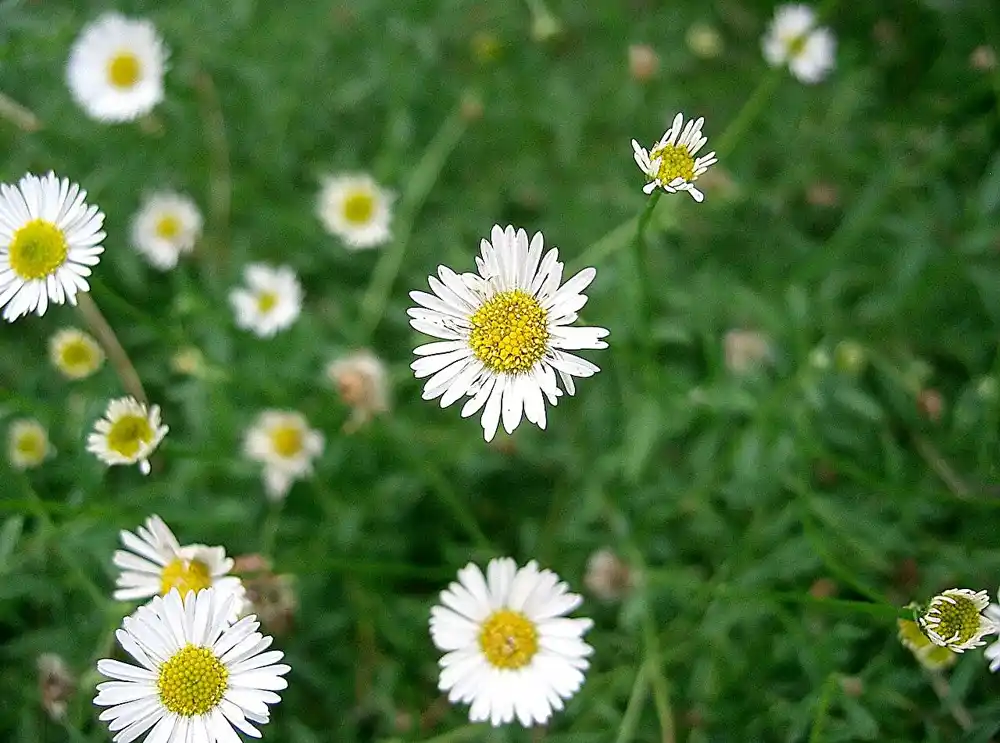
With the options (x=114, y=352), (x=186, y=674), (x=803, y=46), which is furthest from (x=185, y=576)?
(x=803, y=46)

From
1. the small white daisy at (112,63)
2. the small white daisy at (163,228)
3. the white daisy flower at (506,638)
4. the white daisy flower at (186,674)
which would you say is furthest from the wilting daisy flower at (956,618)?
the small white daisy at (112,63)

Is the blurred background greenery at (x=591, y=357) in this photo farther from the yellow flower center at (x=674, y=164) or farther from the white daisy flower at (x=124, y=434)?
the yellow flower center at (x=674, y=164)

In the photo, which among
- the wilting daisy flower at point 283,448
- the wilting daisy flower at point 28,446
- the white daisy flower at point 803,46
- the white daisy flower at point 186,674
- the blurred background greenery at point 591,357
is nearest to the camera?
the white daisy flower at point 186,674

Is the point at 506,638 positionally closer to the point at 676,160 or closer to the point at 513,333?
the point at 513,333

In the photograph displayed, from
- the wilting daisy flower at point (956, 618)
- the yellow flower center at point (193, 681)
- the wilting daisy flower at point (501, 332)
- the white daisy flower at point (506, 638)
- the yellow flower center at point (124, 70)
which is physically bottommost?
the wilting daisy flower at point (956, 618)

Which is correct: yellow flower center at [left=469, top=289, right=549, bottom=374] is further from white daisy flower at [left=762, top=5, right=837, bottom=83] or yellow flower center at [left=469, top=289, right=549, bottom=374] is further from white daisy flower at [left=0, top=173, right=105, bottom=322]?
white daisy flower at [left=762, top=5, right=837, bottom=83]

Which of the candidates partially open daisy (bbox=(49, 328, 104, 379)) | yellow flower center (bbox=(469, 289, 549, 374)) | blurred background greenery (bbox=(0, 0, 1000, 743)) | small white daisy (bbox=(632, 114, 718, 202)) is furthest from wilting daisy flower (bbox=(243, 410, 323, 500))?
small white daisy (bbox=(632, 114, 718, 202))
